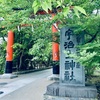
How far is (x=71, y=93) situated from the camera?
5504 mm

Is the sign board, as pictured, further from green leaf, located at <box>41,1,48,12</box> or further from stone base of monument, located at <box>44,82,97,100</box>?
green leaf, located at <box>41,1,48,12</box>

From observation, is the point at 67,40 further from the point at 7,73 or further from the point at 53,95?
the point at 7,73

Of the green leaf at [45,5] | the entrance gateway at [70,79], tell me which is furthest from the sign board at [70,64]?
the green leaf at [45,5]

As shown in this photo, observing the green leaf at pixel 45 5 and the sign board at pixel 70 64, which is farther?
the sign board at pixel 70 64

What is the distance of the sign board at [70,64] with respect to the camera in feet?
19.6

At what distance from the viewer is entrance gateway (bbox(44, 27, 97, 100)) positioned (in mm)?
5453

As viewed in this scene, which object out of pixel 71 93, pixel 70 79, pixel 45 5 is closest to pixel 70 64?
pixel 70 79

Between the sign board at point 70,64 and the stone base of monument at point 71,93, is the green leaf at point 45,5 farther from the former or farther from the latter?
the sign board at point 70,64

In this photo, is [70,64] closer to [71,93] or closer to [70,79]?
[70,79]

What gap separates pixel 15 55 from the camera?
14625 millimetres

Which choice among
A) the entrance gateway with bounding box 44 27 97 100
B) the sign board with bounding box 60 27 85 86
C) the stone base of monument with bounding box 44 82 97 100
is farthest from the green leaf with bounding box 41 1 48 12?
the sign board with bounding box 60 27 85 86

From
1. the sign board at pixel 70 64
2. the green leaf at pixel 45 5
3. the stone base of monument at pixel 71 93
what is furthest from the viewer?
the sign board at pixel 70 64

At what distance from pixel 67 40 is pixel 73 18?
2.35 feet

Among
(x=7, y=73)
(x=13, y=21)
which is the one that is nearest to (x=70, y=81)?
(x=13, y=21)
